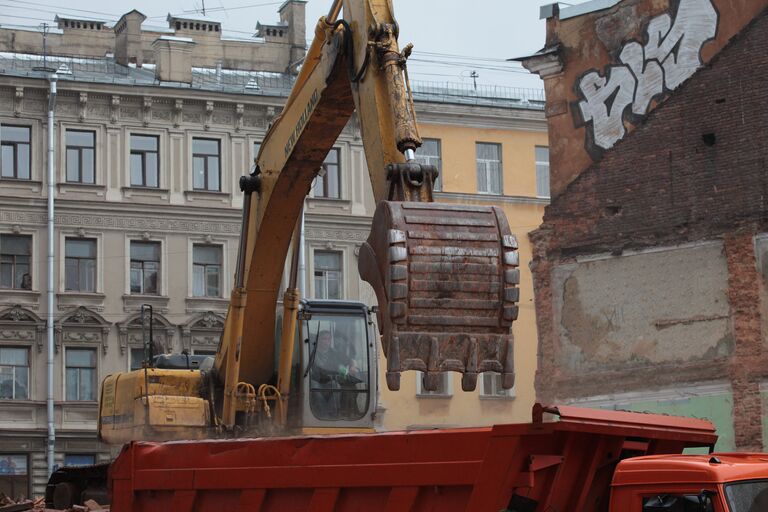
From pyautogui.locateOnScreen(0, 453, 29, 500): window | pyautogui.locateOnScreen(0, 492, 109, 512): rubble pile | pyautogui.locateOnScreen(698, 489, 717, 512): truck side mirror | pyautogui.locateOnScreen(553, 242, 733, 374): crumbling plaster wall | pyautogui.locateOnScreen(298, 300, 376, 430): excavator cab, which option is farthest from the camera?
pyautogui.locateOnScreen(0, 453, 29, 500): window

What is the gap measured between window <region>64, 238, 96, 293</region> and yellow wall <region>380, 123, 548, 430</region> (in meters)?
8.10

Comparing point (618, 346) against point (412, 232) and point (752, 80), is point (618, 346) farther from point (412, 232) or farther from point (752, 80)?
point (412, 232)

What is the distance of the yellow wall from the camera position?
39.1 m

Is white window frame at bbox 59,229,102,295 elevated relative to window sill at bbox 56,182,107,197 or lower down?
lower down

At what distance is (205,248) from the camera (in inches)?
1503

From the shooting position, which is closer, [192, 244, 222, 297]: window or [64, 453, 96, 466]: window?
[64, 453, 96, 466]: window

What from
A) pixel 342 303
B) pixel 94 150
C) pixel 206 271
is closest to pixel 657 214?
pixel 342 303

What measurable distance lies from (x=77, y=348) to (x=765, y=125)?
19.3 m

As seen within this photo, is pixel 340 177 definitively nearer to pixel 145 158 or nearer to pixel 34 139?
pixel 145 158

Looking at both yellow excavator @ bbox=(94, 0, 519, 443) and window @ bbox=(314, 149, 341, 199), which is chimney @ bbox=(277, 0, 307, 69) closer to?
window @ bbox=(314, 149, 341, 199)

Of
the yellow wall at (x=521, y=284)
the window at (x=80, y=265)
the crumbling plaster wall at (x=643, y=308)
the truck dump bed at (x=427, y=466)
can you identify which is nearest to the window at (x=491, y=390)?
the yellow wall at (x=521, y=284)

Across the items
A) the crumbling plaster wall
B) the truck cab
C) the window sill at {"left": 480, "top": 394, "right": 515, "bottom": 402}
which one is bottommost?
the window sill at {"left": 480, "top": 394, "right": 515, "bottom": 402}

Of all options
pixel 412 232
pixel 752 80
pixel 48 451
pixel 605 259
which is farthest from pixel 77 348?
pixel 412 232

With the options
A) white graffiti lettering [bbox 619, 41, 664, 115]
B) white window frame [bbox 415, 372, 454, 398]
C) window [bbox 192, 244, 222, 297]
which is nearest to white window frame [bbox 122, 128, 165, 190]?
window [bbox 192, 244, 222, 297]
